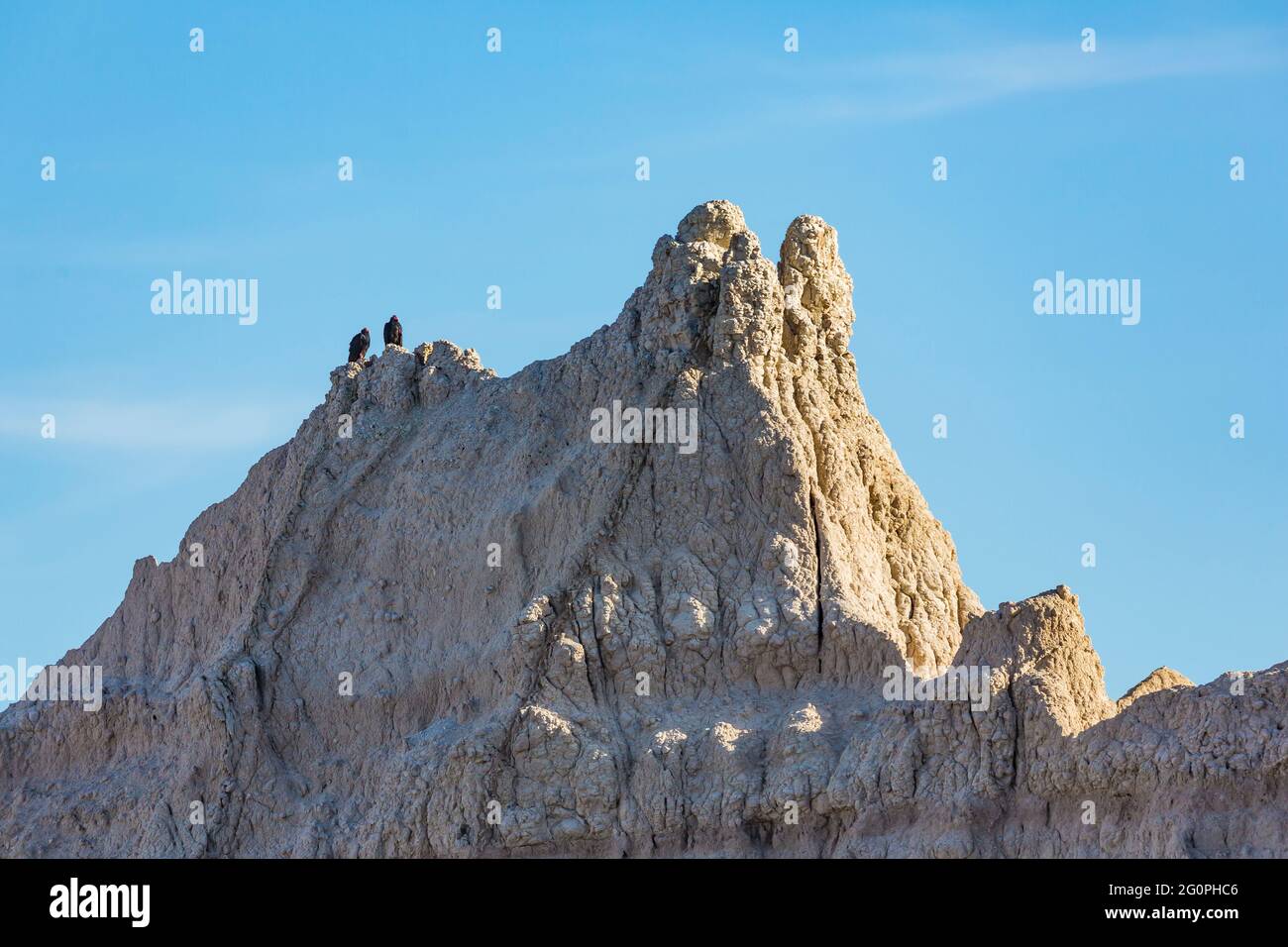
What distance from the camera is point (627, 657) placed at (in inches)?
1889

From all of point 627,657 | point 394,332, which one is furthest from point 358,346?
point 627,657

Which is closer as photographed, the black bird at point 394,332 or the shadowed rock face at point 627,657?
the shadowed rock face at point 627,657

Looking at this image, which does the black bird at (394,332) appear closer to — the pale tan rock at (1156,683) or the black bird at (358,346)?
the black bird at (358,346)

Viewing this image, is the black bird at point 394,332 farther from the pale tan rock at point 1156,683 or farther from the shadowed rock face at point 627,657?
the pale tan rock at point 1156,683

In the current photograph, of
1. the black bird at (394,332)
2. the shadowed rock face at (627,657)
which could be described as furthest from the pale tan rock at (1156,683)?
the black bird at (394,332)

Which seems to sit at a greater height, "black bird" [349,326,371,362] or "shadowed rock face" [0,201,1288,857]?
"black bird" [349,326,371,362]

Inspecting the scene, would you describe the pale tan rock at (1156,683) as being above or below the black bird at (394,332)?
below

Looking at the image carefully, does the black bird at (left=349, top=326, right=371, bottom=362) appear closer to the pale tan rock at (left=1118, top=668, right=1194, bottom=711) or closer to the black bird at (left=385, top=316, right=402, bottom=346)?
the black bird at (left=385, top=316, right=402, bottom=346)

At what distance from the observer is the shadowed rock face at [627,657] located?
44906 millimetres

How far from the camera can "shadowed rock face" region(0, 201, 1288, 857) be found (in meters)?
44.9

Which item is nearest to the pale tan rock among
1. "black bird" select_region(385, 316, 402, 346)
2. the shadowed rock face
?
the shadowed rock face

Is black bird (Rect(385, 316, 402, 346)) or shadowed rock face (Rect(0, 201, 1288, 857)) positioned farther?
black bird (Rect(385, 316, 402, 346))

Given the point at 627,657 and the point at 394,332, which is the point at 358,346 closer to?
the point at 394,332
